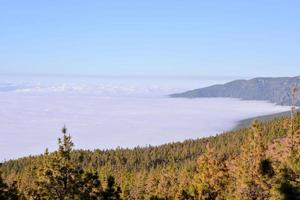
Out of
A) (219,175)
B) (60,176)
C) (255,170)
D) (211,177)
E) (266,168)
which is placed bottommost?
(211,177)

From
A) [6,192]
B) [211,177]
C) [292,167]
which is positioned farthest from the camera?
[211,177]

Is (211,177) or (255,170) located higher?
(255,170)

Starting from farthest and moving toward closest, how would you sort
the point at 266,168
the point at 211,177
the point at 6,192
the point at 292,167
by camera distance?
the point at 211,177, the point at 266,168, the point at 6,192, the point at 292,167

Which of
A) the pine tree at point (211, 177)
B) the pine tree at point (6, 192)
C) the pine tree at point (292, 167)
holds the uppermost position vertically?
the pine tree at point (292, 167)

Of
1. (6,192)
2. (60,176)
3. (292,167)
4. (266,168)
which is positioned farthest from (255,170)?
(6,192)

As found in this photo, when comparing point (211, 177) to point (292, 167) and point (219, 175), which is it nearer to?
point (219, 175)

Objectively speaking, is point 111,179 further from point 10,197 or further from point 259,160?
point 259,160

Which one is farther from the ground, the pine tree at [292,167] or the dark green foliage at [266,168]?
the pine tree at [292,167]

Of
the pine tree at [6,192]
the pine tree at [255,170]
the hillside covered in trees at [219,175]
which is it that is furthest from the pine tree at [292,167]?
the pine tree at [6,192]

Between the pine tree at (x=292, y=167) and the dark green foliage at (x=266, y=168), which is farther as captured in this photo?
the dark green foliage at (x=266, y=168)

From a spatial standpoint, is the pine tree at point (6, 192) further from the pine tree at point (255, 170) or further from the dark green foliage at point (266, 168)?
the dark green foliage at point (266, 168)

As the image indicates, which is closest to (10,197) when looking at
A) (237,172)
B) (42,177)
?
(42,177)

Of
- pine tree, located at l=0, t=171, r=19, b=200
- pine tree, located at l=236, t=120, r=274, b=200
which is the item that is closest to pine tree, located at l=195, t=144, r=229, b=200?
pine tree, located at l=236, t=120, r=274, b=200

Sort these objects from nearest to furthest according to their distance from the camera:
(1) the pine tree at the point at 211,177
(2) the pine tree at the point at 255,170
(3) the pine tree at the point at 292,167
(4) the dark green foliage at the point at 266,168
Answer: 1. (3) the pine tree at the point at 292,167
2. (4) the dark green foliage at the point at 266,168
3. (2) the pine tree at the point at 255,170
4. (1) the pine tree at the point at 211,177
